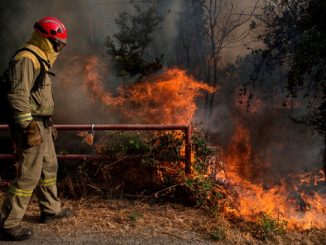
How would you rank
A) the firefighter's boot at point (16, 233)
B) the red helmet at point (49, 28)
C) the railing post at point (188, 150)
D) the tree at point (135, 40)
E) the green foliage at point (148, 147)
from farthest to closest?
the tree at point (135, 40)
the green foliage at point (148, 147)
the railing post at point (188, 150)
the red helmet at point (49, 28)
the firefighter's boot at point (16, 233)

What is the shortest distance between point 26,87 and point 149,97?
519cm

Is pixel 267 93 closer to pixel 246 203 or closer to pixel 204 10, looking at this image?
pixel 204 10

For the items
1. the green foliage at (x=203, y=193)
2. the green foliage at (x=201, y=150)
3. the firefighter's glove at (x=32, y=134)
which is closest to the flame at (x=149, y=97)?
the green foliage at (x=201, y=150)

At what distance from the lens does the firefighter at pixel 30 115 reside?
12.0ft

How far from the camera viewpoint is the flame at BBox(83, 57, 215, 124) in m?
7.51

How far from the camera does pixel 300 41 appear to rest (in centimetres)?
903

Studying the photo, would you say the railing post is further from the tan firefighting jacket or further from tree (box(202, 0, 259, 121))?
tree (box(202, 0, 259, 121))

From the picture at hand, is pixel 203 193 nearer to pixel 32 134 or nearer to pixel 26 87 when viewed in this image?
pixel 32 134

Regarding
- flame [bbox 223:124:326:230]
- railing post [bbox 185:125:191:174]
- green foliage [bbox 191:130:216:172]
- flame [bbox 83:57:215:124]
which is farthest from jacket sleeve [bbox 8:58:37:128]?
flame [bbox 83:57:215:124]

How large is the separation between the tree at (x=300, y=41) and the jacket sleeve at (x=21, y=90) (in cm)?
615

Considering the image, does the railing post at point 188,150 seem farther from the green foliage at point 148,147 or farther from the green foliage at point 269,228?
the green foliage at point 269,228

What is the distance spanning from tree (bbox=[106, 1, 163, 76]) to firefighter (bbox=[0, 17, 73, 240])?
6.55 m

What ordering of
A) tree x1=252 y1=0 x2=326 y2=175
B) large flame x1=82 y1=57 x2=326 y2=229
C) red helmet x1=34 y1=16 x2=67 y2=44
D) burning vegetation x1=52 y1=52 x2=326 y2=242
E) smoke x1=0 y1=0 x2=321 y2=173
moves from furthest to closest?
smoke x1=0 y1=0 x2=321 y2=173
tree x1=252 y1=0 x2=326 y2=175
large flame x1=82 y1=57 x2=326 y2=229
burning vegetation x1=52 y1=52 x2=326 y2=242
red helmet x1=34 y1=16 x2=67 y2=44

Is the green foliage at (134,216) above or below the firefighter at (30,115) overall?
below
